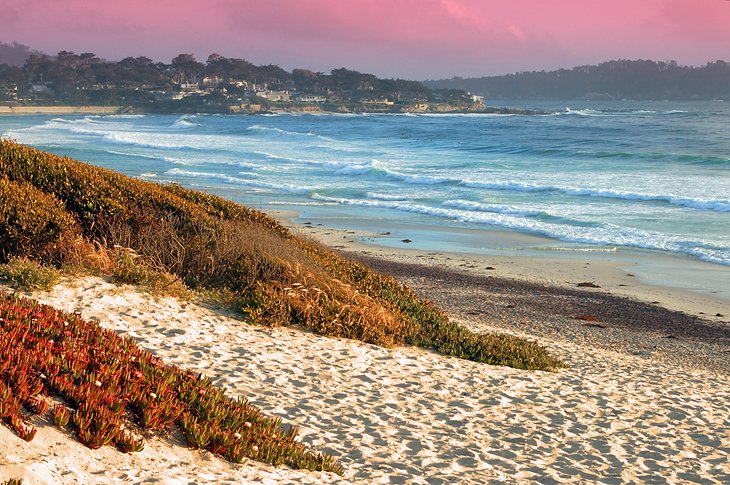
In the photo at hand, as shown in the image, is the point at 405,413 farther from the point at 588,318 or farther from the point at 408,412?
the point at 588,318

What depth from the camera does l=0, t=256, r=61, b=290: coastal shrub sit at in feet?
27.6

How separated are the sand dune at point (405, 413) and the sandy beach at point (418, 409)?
2 centimetres

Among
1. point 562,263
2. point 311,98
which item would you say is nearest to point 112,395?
point 562,263

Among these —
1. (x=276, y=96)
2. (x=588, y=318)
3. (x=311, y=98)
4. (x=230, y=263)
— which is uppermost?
(x=311, y=98)

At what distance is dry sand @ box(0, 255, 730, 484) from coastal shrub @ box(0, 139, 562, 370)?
38 cm

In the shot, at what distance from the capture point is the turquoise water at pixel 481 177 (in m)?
24.6

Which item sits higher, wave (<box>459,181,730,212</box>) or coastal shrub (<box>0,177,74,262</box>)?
coastal shrub (<box>0,177,74,262</box>)

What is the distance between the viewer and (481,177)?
3872 centimetres

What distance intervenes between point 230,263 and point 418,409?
12.5 ft

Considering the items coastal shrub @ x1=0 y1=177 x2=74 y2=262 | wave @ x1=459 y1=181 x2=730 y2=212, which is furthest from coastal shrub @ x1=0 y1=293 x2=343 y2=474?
wave @ x1=459 y1=181 x2=730 y2=212

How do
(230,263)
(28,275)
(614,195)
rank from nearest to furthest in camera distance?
1. (28,275)
2. (230,263)
3. (614,195)

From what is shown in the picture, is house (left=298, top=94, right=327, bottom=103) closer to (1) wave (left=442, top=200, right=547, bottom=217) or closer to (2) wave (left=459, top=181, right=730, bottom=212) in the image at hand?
(2) wave (left=459, top=181, right=730, bottom=212)

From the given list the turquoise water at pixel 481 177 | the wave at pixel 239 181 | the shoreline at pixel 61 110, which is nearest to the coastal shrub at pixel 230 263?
the turquoise water at pixel 481 177

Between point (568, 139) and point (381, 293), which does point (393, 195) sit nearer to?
point (381, 293)
